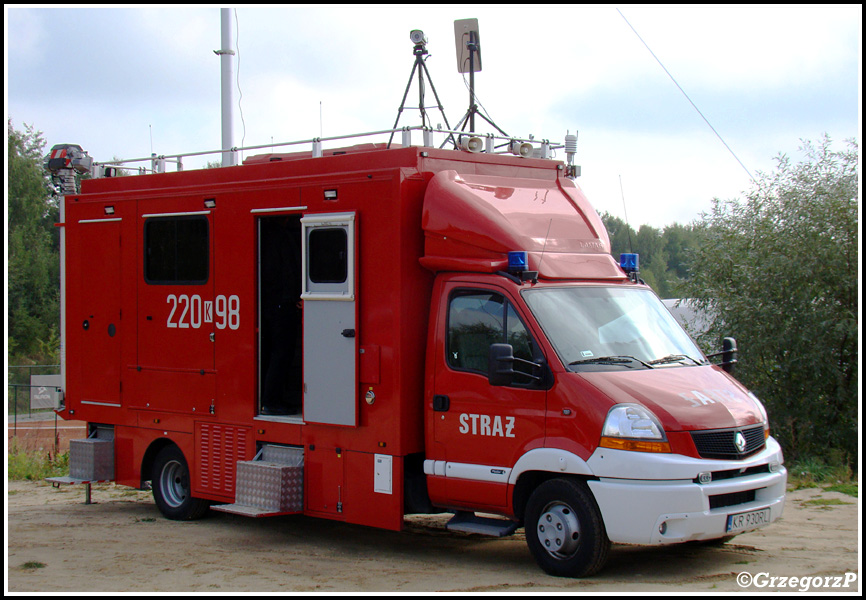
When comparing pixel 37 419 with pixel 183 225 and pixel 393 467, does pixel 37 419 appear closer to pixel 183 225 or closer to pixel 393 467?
pixel 183 225

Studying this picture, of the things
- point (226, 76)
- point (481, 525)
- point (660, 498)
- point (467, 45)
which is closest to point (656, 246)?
point (226, 76)

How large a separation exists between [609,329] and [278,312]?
3.52m

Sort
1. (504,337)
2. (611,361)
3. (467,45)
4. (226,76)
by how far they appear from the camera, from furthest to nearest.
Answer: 1. (226,76)
2. (467,45)
3. (504,337)
4. (611,361)

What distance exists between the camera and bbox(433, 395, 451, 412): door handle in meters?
7.82

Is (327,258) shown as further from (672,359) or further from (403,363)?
(672,359)

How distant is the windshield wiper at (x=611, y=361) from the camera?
23.9ft

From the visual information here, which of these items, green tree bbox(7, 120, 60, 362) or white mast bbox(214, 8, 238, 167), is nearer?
white mast bbox(214, 8, 238, 167)

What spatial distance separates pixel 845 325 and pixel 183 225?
35.3 ft

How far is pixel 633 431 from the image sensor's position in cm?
681

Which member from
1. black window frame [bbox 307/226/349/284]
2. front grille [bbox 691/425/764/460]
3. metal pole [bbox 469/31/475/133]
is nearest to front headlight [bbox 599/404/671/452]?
front grille [bbox 691/425/764/460]

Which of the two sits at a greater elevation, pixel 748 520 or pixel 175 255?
pixel 175 255

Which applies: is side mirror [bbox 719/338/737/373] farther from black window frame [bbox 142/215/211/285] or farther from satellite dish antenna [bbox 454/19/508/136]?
black window frame [bbox 142/215/211/285]

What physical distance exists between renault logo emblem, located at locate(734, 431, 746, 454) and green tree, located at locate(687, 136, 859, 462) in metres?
8.38

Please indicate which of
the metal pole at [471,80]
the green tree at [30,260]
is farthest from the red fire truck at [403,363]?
the green tree at [30,260]
